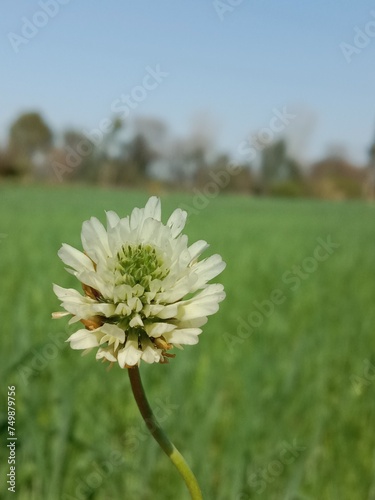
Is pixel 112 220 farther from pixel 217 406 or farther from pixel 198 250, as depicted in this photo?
pixel 217 406

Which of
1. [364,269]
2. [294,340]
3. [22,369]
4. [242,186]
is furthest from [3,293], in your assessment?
[242,186]

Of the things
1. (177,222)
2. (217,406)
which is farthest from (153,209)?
(217,406)

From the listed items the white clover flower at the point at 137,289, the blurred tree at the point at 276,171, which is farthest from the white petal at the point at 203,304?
the blurred tree at the point at 276,171

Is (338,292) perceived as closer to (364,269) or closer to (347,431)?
(364,269)

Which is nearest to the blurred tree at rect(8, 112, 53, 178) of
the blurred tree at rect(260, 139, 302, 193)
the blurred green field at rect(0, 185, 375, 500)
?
the blurred tree at rect(260, 139, 302, 193)

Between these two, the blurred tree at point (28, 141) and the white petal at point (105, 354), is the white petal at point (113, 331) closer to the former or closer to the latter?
the white petal at point (105, 354)

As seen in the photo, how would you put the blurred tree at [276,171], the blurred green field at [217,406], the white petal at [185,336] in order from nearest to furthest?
the white petal at [185,336]
the blurred green field at [217,406]
the blurred tree at [276,171]
